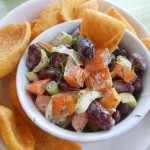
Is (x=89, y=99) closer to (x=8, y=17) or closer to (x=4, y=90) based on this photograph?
(x=4, y=90)

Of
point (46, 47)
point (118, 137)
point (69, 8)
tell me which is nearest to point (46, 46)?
point (46, 47)

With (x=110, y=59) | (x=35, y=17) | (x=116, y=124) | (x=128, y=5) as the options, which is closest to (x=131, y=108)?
(x=116, y=124)

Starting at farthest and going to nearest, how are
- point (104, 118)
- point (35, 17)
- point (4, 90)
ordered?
point (35, 17)
point (4, 90)
point (104, 118)

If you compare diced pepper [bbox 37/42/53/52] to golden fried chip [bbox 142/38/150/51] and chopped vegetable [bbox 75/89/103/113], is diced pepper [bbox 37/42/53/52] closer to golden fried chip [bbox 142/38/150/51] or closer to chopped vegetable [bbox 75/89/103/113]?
chopped vegetable [bbox 75/89/103/113]

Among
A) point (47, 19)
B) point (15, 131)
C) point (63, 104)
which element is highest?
point (47, 19)

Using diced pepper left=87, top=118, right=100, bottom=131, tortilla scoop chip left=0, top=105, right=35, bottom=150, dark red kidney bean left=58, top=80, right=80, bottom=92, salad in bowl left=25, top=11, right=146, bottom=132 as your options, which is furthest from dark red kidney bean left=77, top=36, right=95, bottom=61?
A: tortilla scoop chip left=0, top=105, right=35, bottom=150

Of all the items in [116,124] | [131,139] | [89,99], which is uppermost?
[89,99]

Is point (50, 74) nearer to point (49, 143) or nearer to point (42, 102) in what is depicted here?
point (42, 102)
